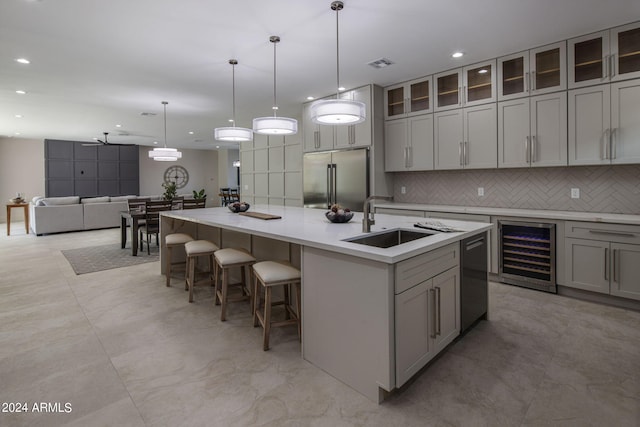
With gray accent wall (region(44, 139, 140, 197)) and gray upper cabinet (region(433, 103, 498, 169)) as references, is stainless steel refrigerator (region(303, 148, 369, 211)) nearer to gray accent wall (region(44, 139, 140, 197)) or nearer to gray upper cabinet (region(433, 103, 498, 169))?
gray upper cabinet (region(433, 103, 498, 169))

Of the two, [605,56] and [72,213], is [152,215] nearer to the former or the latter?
[72,213]

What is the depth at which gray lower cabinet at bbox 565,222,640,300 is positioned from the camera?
2.89 meters

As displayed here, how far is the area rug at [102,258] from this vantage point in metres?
4.64

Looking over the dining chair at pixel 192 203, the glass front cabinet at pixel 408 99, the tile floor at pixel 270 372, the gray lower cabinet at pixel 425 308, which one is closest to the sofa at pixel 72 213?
the dining chair at pixel 192 203

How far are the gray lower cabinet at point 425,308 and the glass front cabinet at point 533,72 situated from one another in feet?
8.34

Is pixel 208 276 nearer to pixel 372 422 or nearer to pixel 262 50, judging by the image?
pixel 262 50

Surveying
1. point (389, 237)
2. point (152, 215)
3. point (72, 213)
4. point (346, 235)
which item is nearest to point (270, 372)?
point (346, 235)

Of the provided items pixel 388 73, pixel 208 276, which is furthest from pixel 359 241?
pixel 388 73

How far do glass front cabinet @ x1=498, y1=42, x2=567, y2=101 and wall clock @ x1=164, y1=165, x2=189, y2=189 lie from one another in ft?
40.2

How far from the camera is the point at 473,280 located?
8.04 feet

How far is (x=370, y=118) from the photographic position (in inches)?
188

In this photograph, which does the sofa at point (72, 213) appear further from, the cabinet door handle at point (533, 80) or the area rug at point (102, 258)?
the cabinet door handle at point (533, 80)

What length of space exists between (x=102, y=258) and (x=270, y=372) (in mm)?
4372

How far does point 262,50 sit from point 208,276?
273cm
